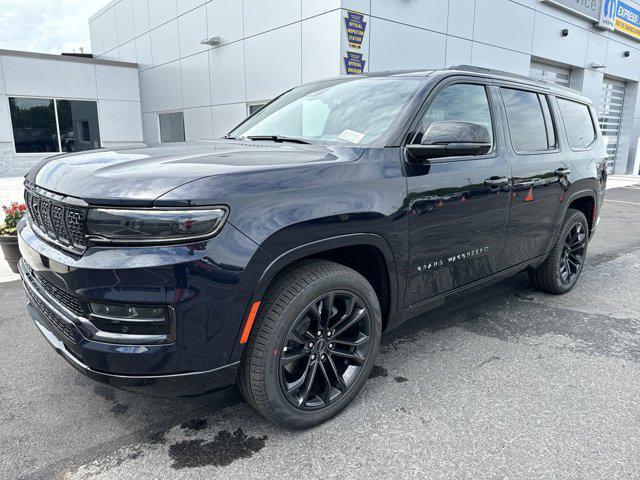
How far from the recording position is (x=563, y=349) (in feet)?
11.4

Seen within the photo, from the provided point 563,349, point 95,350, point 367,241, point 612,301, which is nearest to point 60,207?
point 95,350

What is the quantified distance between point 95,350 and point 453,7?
1169cm

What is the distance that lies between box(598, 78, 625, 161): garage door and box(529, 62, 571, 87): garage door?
9.33ft

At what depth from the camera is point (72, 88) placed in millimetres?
17266

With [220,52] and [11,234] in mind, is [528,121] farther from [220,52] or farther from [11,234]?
[220,52]

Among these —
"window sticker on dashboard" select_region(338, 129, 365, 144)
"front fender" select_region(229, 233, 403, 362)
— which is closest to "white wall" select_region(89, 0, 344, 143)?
"window sticker on dashboard" select_region(338, 129, 365, 144)

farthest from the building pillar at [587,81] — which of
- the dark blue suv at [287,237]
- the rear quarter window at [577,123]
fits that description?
the dark blue suv at [287,237]

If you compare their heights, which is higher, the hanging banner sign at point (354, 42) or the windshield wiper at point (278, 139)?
the hanging banner sign at point (354, 42)

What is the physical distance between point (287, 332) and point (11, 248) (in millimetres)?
4101

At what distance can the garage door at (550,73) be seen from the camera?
49.0 feet

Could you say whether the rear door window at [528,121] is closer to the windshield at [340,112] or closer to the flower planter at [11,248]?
the windshield at [340,112]

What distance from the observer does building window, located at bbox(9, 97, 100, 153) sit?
1634 cm

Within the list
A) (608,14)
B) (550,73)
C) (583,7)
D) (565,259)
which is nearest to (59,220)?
(565,259)

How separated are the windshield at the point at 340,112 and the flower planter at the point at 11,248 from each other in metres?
2.87
